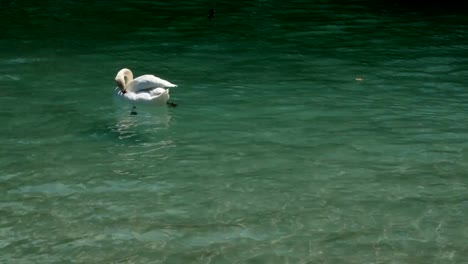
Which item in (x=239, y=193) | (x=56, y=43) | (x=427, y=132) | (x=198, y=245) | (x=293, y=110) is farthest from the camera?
(x=56, y=43)

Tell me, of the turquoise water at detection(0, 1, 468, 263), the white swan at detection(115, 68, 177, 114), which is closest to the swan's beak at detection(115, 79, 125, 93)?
the white swan at detection(115, 68, 177, 114)

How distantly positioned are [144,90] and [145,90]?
0.02m

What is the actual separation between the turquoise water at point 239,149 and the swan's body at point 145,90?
20 centimetres

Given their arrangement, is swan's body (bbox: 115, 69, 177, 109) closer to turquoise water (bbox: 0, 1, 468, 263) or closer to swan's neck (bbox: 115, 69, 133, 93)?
swan's neck (bbox: 115, 69, 133, 93)

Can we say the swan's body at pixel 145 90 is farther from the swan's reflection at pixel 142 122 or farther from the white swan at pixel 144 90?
the swan's reflection at pixel 142 122

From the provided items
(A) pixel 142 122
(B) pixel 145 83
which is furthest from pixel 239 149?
(B) pixel 145 83

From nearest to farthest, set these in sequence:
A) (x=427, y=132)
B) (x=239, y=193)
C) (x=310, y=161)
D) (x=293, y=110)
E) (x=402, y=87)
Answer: (x=239, y=193) → (x=310, y=161) → (x=427, y=132) → (x=293, y=110) → (x=402, y=87)

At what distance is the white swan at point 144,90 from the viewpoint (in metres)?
13.6

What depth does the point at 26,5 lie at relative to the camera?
993 inches

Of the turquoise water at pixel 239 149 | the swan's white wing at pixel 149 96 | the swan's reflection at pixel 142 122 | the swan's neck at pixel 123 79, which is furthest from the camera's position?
the swan's neck at pixel 123 79

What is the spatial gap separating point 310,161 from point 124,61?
7.41 meters

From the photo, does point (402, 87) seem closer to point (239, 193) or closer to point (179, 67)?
point (179, 67)

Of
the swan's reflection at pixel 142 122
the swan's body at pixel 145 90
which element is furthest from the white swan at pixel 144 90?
the swan's reflection at pixel 142 122

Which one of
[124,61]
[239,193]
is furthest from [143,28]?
A: [239,193]
